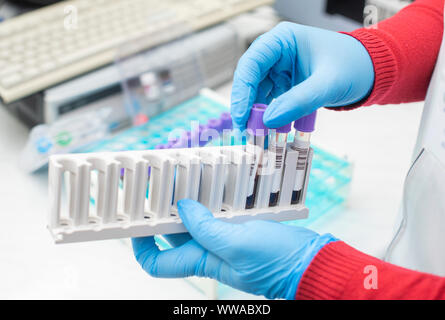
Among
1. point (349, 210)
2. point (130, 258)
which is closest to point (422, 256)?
point (349, 210)

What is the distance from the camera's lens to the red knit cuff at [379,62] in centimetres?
73

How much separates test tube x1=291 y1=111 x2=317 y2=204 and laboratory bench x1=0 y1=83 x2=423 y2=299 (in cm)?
24

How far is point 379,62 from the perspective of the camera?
726 millimetres

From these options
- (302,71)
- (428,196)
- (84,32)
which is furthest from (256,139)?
(84,32)

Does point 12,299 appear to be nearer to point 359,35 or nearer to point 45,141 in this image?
point 45,141

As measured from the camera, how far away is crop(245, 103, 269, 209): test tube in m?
0.64

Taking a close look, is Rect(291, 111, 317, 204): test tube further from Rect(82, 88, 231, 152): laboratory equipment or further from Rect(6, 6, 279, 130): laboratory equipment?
Rect(6, 6, 279, 130): laboratory equipment

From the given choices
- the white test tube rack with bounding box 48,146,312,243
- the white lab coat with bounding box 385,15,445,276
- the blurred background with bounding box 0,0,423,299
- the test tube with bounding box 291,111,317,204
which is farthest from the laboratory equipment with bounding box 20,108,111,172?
the white lab coat with bounding box 385,15,445,276

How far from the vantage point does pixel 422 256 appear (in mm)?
741

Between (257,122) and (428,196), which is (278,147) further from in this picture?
(428,196)

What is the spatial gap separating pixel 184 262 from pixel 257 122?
0.66 ft

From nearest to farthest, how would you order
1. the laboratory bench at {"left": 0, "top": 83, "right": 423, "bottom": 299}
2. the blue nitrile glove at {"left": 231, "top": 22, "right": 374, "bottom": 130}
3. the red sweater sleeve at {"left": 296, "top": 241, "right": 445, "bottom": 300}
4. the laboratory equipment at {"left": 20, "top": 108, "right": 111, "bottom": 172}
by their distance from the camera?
the red sweater sleeve at {"left": 296, "top": 241, "right": 445, "bottom": 300} → the blue nitrile glove at {"left": 231, "top": 22, "right": 374, "bottom": 130} → the laboratory bench at {"left": 0, "top": 83, "right": 423, "bottom": 299} → the laboratory equipment at {"left": 20, "top": 108, "right": 111, "bottom": 172}

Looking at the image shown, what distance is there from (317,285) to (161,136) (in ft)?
1.78

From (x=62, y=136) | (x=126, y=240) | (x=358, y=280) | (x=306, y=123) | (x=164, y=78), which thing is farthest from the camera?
(x=164, y=78)
